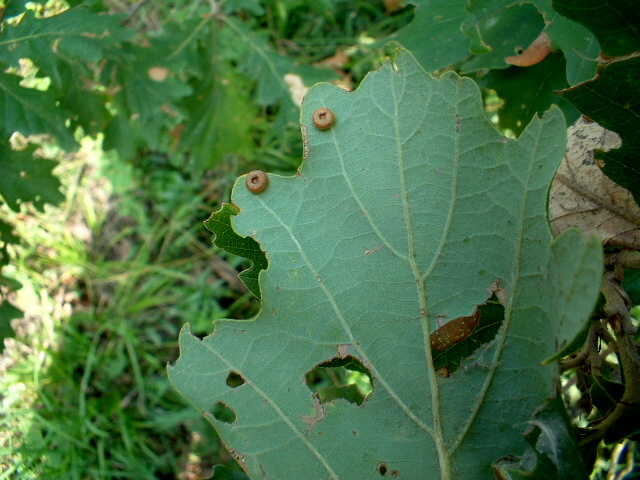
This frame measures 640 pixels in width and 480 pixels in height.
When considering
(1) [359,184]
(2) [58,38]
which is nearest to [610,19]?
(1) [359,184]

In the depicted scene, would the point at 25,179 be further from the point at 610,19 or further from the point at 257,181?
the point at 610,19

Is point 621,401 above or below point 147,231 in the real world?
above

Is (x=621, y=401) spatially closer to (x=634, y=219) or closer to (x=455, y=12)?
(x=634, y=219)

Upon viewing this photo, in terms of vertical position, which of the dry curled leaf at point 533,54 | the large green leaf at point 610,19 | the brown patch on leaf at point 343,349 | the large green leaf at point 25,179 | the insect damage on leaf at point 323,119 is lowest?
the large green leaf at point 25,179

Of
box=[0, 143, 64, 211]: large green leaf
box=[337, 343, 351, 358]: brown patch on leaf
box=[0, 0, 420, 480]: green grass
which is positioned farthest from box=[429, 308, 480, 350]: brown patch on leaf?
box=[0, 0, 420, 480]: green grass

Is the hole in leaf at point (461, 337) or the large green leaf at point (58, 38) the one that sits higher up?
the large green leaf at point (58, 38)

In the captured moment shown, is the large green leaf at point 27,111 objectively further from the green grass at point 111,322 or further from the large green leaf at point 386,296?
the green grass at point 111,322

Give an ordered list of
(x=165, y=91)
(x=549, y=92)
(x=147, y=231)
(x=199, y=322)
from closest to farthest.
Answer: (x=549, y=92)
(x=165, y=91)
(x=199, y=322)
(x=147, y=231)

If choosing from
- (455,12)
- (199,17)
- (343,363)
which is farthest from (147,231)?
(343,363)

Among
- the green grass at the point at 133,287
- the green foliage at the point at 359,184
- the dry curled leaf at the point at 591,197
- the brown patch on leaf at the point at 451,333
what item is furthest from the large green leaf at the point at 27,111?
the dry curled leaf at the point at 591,197
